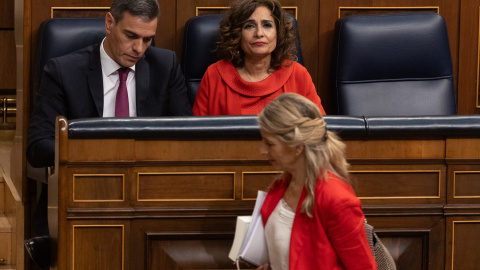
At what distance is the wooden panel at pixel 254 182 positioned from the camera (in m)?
1.24

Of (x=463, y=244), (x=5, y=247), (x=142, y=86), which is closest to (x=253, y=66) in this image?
(x=142, y=86)

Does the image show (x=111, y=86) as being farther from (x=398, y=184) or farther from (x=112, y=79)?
(x=398, y=184)

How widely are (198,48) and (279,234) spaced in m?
0.73

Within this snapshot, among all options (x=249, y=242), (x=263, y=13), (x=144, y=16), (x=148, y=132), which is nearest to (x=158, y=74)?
(x=144, y=16)

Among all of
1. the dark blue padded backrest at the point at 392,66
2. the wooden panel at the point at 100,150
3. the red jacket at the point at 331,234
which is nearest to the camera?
the red jacket at the point at 331,234

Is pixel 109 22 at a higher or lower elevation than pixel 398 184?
higher

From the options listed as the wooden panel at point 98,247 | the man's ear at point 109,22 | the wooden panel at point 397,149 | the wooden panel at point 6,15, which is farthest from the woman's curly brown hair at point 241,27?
the wooden panel at point 6,15

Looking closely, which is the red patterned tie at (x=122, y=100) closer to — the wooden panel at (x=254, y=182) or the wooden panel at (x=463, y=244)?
the wooden panel at (x=254, y=182)

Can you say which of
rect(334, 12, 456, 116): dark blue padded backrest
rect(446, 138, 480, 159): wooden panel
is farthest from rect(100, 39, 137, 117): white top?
rect(446, 138, 480, 159): wooden panel

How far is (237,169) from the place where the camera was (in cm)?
123

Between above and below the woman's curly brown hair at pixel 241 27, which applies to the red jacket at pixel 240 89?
below

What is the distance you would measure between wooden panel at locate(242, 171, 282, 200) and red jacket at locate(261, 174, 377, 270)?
16cm

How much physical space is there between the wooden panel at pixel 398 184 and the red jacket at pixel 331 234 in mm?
170

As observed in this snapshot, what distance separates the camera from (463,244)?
49.9 inches
